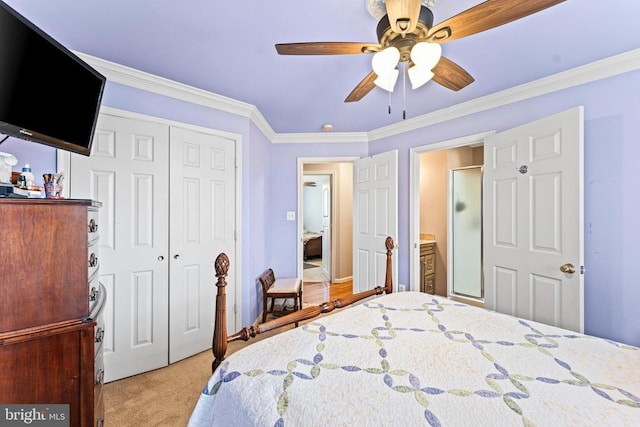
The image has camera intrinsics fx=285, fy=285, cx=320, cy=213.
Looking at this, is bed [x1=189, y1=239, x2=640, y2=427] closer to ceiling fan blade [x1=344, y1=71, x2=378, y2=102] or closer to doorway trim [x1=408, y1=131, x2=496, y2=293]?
ceiling fan blade [x1=344, y1=71, x2=378, y2=102]

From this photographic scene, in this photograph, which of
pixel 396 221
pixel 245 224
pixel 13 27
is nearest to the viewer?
pixel 13 27

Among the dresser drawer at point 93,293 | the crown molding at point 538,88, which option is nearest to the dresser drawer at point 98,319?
the dresser drawer at point 93,293

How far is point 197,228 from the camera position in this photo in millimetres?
2543

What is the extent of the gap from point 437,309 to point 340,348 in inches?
29.1

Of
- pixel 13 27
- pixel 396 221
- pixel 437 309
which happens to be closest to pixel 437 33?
pixel 437 309

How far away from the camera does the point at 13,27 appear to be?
3.67ft

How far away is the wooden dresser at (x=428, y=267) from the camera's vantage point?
3773 millimetres

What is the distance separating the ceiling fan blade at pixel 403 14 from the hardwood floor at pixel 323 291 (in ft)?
11.7

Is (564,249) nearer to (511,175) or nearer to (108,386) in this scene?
(511,175)

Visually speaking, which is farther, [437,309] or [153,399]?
[153,399]

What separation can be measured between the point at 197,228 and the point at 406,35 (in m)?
2.17

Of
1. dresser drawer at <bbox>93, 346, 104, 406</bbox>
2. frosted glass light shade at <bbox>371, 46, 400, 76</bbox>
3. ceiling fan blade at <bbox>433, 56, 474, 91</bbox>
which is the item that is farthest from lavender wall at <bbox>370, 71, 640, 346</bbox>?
dresser drawer at <bbox>93, 346, 104, 406</bbox>

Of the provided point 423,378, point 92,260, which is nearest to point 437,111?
point 423,378

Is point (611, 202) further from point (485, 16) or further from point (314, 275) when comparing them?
point (314, 275)
